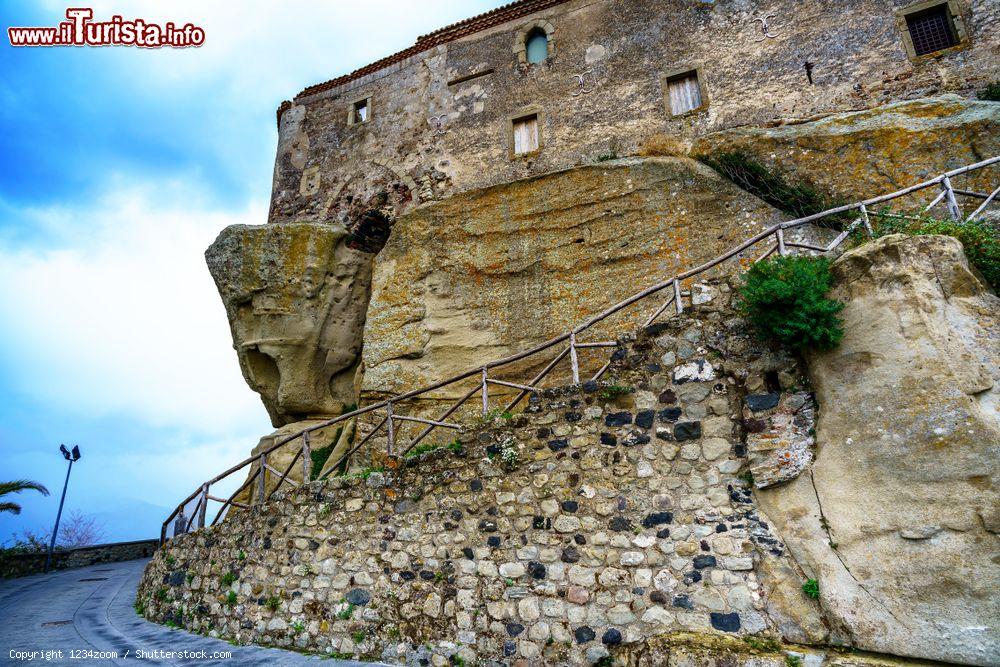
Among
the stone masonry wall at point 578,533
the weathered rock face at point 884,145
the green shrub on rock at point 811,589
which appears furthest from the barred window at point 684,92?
the green shrub on rock at point 811,589

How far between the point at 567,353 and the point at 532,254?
91.8 inches

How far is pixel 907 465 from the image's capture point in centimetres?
432

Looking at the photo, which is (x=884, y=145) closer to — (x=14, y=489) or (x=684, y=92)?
(x=684, y=92)

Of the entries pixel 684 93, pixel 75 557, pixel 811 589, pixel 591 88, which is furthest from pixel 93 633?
pixel 684 93

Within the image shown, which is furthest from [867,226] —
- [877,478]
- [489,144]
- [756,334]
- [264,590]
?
[489,144]

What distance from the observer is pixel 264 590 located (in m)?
7.20

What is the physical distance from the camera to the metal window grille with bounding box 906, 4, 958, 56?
1012 cm

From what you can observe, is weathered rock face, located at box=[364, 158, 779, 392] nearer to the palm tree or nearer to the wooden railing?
the wooden railing

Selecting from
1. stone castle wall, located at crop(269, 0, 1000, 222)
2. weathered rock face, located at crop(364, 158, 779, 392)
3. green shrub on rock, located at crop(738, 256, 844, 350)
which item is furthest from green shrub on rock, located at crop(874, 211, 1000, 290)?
stone castle wall, located at crop(269, 0, 1000, 222)

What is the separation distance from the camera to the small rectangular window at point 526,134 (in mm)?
12416

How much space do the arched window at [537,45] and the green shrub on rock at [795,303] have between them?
32.0ft

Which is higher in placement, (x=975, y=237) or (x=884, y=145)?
(x=884, y=145)

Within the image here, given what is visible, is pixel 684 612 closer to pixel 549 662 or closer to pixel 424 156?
pixel 549 662

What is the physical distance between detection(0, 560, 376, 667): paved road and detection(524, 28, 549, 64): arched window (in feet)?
40.1
